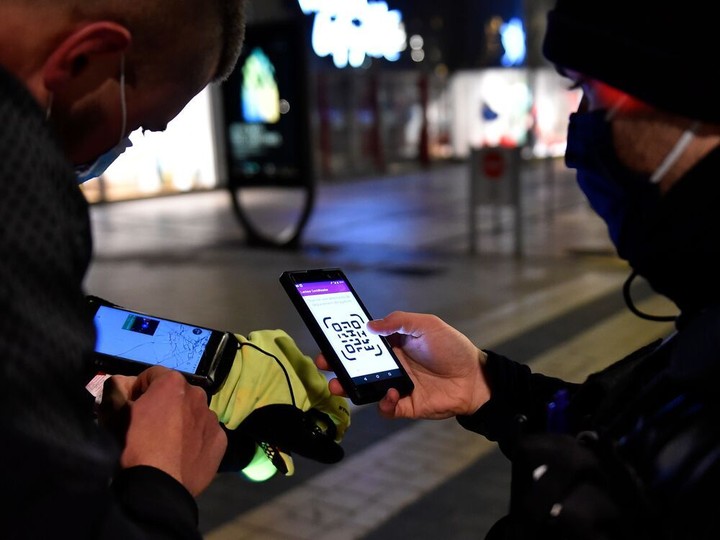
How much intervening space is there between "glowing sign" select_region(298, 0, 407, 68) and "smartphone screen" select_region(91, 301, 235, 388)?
48.9 ft

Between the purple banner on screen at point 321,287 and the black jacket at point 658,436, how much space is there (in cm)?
64

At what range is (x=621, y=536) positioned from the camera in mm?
1064

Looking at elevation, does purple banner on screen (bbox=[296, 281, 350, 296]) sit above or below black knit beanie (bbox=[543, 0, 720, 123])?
below

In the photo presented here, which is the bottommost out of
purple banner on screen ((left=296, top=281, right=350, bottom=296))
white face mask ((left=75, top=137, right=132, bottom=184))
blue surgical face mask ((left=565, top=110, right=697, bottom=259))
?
purple banner on screen ((left=296, top=281, right=350, bottom=296))

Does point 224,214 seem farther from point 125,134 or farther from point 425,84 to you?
point 125,134

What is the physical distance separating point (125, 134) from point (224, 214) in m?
13.5

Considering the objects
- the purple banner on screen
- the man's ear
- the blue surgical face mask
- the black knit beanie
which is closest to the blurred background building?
the purple banner on screen

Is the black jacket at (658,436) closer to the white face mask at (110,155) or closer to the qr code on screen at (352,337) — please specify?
the qr code on screen at (352,337)

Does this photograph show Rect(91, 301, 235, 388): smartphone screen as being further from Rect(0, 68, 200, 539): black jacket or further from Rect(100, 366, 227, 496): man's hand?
Rect(0, 68, 200, 539): black jacket

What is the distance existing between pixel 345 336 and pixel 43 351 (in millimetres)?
920

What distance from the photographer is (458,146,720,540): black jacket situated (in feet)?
3.39

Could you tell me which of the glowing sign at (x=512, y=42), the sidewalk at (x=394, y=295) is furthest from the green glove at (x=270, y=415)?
the glowing sign at (x=512, y=42)

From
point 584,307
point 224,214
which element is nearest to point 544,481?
point 584,307

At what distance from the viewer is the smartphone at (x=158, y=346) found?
149 centimetres
